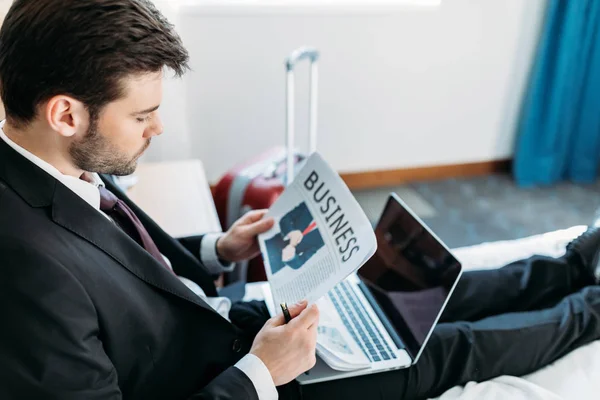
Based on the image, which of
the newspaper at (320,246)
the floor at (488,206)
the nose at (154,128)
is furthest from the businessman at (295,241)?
the floor at (488,206)

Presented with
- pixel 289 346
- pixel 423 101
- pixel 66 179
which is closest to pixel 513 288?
pixel 289 346

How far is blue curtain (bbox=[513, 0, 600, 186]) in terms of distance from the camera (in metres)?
2.38

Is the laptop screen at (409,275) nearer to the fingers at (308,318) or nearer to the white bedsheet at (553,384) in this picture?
the white bedsheet at (553,384)

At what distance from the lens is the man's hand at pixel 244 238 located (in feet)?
3.75

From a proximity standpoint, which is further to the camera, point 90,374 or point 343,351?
point 343,351

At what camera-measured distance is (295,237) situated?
1.04 metres

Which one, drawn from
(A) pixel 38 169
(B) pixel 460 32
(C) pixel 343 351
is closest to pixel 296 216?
(C) pixel 343 351

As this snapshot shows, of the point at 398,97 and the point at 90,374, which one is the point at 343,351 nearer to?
the point at 90,374

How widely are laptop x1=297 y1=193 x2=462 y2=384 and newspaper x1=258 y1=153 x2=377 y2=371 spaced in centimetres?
3

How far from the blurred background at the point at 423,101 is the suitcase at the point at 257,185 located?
424 mm

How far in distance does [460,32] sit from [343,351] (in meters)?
1.89

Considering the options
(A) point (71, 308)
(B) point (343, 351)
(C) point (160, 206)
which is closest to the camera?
(A) point (71, 308)

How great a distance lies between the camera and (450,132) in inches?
104

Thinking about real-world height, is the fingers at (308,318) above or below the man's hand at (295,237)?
below
